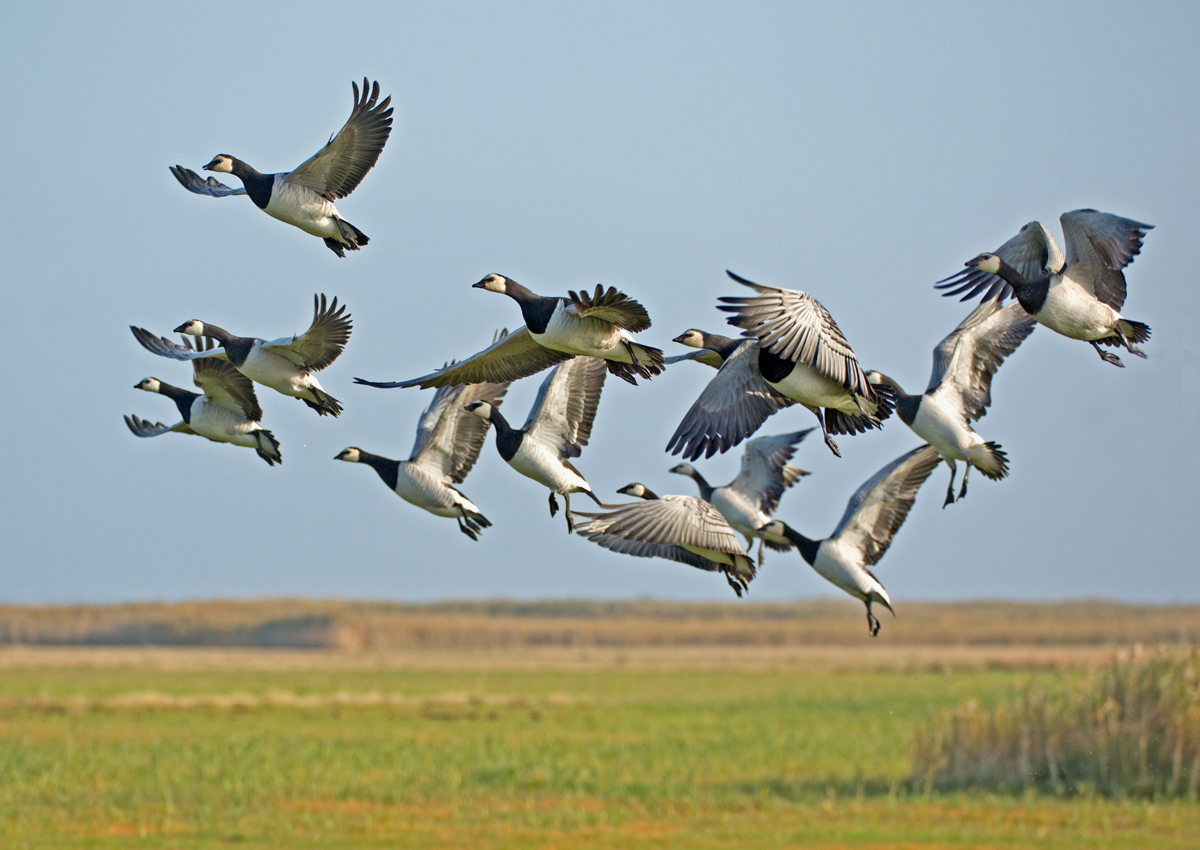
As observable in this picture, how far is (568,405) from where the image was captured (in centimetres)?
1220

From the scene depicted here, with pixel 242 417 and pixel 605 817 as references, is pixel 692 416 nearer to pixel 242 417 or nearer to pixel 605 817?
pixel 242 417

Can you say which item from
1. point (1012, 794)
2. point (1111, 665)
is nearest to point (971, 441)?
point (1111, 665)

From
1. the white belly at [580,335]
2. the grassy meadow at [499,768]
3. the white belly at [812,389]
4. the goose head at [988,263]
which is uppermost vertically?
the goose head at [988,263]

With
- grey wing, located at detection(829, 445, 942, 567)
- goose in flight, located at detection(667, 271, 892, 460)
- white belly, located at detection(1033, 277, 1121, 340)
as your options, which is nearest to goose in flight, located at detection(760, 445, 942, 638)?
grey wing, located at detection(829, 445, 942, 567)

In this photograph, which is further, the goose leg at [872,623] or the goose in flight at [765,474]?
the goose in flight at [765,474]

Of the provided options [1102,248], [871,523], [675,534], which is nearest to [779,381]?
[675,534]

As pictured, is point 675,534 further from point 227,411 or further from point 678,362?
point 227,411

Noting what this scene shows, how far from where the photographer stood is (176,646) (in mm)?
125875

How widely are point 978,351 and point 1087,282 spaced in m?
1.38

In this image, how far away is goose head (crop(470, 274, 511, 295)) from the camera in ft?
34.3

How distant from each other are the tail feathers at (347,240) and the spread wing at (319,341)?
90 cm

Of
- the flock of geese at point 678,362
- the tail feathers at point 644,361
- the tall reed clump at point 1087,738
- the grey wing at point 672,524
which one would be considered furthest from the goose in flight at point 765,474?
the tall reed clump at point 1087,738

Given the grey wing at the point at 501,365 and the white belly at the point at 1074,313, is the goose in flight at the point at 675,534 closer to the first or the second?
the grey wing at the point at 501,365

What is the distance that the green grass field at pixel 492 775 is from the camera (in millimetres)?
37688
